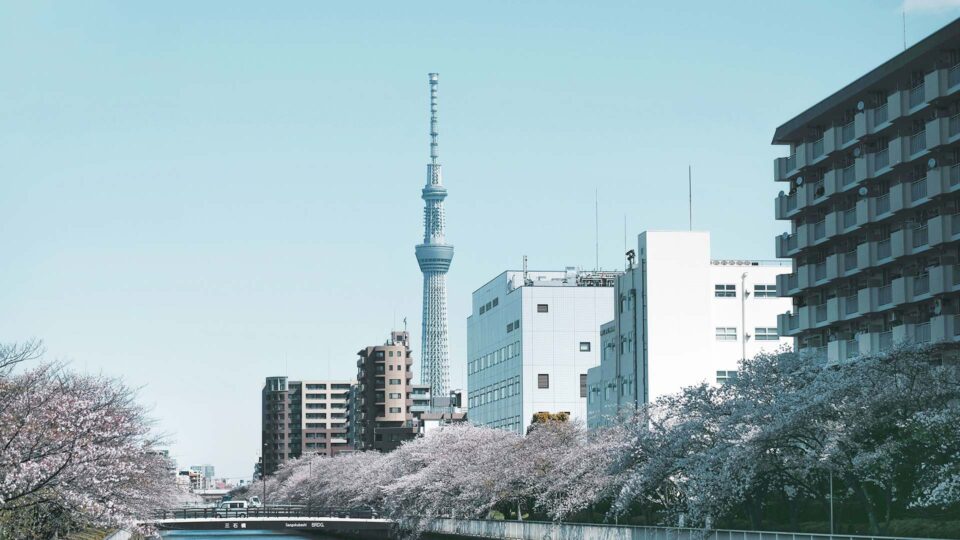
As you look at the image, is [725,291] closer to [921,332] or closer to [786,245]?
[786,245]

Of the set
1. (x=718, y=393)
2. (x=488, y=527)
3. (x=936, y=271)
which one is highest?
(x=936, y=271)

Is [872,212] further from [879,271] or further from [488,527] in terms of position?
[488,527]

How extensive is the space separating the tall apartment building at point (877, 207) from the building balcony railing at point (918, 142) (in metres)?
0.05

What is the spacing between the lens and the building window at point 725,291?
111625mm

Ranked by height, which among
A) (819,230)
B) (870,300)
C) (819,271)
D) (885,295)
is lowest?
(870,300)

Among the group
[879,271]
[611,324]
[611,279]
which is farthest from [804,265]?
[611,279]

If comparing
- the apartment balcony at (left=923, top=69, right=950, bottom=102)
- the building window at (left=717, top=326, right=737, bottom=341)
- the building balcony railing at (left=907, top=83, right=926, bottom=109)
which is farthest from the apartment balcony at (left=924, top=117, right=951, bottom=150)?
the building window at (left=717, top=326, right=737, bottom=341)

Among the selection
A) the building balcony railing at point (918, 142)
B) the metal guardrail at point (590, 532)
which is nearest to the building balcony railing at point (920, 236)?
the building balcony railing at point (918, 142)

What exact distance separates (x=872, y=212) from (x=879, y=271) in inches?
123

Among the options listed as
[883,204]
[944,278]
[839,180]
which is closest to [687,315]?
[839,180]

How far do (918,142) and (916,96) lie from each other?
7.30 feet

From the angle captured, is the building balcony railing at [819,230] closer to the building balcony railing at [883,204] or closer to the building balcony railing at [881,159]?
the building balcony railing at [883,204]

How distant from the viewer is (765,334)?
112m

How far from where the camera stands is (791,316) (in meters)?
83.6
